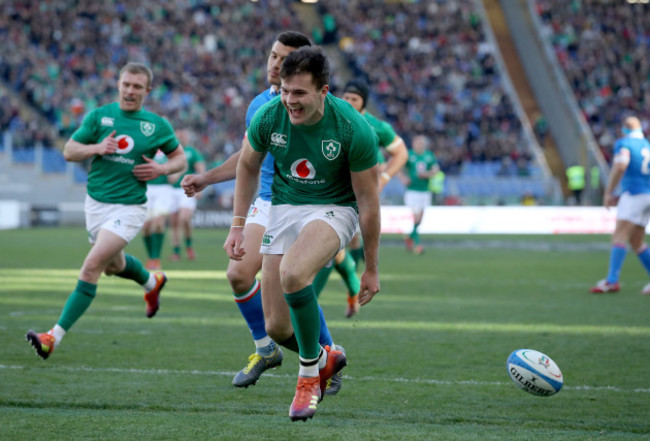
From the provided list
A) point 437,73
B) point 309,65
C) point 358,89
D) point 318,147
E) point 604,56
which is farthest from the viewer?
point 604,56

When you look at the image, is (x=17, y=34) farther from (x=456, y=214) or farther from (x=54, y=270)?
(x=54, y=270)

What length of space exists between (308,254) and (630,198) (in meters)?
9.42

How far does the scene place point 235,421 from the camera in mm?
5664

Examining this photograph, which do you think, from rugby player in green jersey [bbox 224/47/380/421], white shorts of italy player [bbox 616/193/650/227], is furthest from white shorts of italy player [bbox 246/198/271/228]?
white shorts of italy player [bbox 616/193/650/227]

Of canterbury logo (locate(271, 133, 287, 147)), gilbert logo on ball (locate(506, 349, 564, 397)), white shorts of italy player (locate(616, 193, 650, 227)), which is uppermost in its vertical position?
canterbury logo (locate(271, 133, 287, 147))

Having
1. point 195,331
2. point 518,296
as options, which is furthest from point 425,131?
point 195,331

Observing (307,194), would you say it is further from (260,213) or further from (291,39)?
(291,39)

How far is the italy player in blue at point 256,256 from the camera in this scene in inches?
263

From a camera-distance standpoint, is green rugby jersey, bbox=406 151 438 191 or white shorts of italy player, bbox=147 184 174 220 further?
green rugby jersey, bbox=406 151 438 191

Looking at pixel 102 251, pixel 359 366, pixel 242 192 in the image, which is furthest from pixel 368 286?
pixel 102 251

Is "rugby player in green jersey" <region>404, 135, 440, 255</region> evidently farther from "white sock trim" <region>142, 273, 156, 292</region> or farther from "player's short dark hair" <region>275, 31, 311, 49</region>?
"player's short dark hair" <region>275, 31, 311, 49</region>

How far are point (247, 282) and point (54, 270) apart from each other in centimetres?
1123

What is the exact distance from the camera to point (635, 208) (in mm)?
13836

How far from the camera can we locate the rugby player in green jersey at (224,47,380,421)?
5559mm
